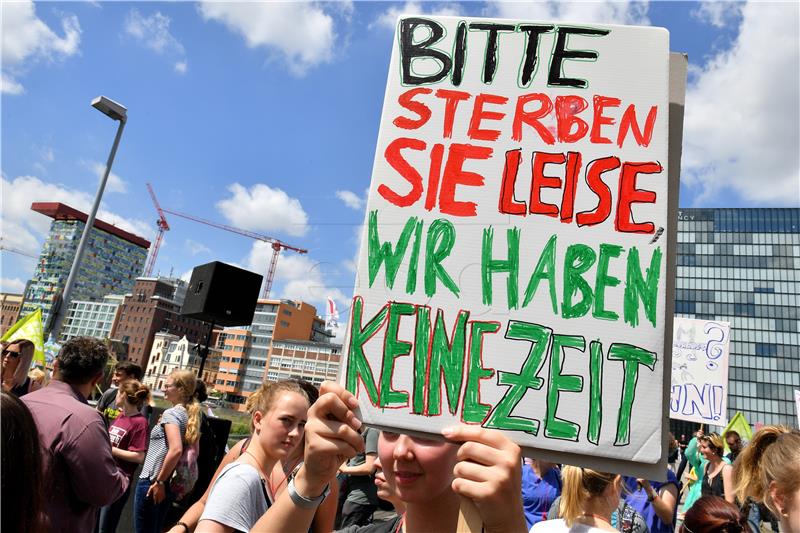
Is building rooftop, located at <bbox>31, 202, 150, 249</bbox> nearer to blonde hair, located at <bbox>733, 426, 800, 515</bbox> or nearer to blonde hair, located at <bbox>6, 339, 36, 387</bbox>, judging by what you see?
blonde hair, located at <bbox>6, 339, 36, 387</bbox>

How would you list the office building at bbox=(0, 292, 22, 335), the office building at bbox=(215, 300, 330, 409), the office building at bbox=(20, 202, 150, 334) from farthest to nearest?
the office building at bbox=(20, 202, 150, 334) → the office building at bbox=(215, 300, 330, 409) → the office building at bbox=(0, 292, 22, 335)

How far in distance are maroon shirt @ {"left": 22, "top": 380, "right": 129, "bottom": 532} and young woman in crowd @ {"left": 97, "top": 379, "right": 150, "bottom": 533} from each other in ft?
7.07

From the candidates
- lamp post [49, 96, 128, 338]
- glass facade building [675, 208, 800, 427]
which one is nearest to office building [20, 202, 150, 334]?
glass facade building [675, 208, 800, 427]

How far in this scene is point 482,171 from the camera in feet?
4.91

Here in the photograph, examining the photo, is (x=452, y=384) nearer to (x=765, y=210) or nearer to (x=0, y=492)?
(x=0, y=492)

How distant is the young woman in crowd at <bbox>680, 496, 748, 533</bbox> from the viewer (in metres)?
2.74

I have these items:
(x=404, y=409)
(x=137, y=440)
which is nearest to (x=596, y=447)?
(x=404, y=409)

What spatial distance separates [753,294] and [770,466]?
9740 centimetres

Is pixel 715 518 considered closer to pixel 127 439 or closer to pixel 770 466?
pixel 770 466

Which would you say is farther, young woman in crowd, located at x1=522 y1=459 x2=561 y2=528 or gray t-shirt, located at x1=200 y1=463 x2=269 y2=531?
young woman in crowd, located at x1=522 y1=459 x2=561 y2=528

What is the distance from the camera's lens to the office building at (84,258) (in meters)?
163

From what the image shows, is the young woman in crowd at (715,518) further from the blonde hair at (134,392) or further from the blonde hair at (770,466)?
the blonde hair at (134,392)

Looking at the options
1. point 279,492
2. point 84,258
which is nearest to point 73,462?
point 279,492

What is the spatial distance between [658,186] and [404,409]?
0.98 meters
